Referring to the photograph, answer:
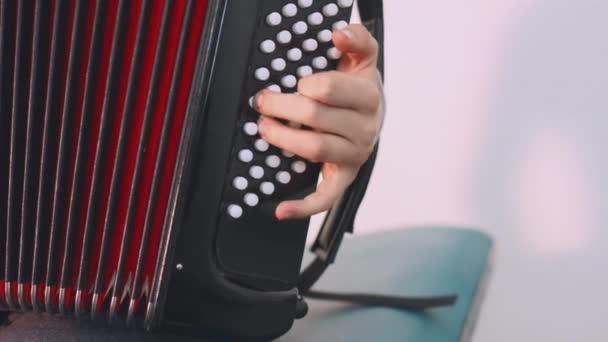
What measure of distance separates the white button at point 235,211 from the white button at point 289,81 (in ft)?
0.44

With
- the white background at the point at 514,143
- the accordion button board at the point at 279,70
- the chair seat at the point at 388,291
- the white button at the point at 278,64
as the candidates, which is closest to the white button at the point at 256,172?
the accordion button board at the point at 279,70

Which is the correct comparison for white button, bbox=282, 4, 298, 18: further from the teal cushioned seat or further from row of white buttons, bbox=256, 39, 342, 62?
the teal cushioned seat

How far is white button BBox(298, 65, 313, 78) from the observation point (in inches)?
28.7

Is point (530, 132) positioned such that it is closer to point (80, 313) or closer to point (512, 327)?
point (512, 327)

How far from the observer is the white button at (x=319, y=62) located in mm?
730

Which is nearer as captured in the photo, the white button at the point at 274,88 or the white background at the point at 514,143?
the white button at the point at 274,88

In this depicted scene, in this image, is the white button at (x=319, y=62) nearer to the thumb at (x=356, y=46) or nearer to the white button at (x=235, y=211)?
the thumb at (x=356, y=46)

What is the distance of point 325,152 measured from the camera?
2.43 feet

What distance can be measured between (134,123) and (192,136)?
0.07m

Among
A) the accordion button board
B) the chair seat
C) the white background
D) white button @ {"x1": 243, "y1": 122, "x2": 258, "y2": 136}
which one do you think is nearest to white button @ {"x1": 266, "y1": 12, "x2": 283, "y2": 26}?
the accordion button board

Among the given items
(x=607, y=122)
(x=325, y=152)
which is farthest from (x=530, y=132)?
(x=325, y=152)

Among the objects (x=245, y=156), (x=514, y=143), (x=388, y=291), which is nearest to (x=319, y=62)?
(x=245, y=156)

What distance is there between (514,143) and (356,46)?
2.80ft

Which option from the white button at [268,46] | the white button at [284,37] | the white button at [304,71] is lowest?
the white button at [304,71]
